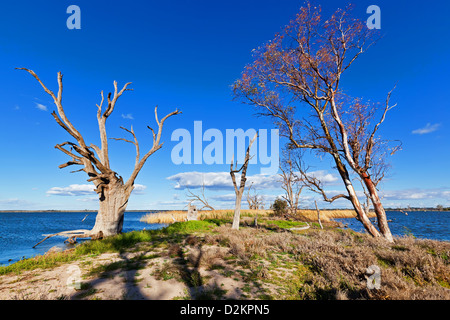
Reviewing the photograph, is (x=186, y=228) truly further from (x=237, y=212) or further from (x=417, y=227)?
(x=417, y=227)

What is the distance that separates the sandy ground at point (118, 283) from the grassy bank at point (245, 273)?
0.02 meters

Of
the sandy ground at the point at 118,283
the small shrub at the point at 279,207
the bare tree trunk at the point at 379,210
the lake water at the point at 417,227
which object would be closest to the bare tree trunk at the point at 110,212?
the sandy ground at the point at 118,283

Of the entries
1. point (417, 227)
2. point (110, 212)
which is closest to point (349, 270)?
point (110, 212)

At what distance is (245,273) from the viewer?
20.3ft

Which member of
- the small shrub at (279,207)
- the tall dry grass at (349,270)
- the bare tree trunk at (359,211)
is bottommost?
the small shrub at (279,207)

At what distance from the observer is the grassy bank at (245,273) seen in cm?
470

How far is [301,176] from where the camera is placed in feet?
38.7

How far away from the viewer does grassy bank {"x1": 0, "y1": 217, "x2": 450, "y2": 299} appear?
4.70m

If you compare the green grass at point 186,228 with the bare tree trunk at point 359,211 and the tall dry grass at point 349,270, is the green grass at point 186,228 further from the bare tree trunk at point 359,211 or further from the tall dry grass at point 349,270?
the bare tree trunk at point 359,211

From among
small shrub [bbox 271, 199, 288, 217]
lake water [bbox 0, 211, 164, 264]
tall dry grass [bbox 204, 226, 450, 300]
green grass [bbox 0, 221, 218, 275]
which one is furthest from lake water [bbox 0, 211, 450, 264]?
small shrub [bbox 271, 199, 288, 217]
